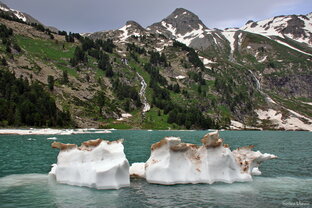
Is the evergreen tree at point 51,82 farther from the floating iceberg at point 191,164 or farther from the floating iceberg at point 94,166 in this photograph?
the floating iceberg at point 191,164

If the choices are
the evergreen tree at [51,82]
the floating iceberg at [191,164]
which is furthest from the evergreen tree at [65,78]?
the floating iceberg at [191,164]

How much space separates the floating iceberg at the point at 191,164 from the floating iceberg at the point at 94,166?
4.04 metres

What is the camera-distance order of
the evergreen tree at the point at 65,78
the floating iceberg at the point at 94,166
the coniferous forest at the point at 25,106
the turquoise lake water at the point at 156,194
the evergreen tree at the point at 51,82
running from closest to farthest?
the turquoise lake water at the point at 156,194, the floating iceberg at the point at 94,166, the coniferous forest at the point at 25,106, the evergreen tree at the point at 51,82, the evergreen tree at the point at 65,78

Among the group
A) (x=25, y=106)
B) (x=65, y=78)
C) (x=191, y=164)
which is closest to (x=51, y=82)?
(x=65, y=78)

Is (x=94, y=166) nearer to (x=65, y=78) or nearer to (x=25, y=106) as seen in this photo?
(x=25, y=106)

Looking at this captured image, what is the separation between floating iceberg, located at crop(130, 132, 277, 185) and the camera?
95.9 ft

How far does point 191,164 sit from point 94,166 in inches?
433

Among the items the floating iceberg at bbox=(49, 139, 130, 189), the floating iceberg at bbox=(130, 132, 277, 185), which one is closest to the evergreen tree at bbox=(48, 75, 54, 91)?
the floating iceberg at bbox=(49, 139, 130, 189)

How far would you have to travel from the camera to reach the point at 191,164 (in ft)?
98.8

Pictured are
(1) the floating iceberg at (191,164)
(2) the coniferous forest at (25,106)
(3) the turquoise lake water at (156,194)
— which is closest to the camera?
(3) the turquoise lake water at (156,194)

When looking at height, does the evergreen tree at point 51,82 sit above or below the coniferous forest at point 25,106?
above

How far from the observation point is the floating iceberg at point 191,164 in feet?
95.9

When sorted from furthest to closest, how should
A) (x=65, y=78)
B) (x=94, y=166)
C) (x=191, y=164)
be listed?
(x=65, y=78) → (x=191, y=164) → (x=94, y=166)

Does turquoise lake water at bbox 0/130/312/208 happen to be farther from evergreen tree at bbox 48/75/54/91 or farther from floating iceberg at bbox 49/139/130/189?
evergreen tree at bbox 48/75/54/91
